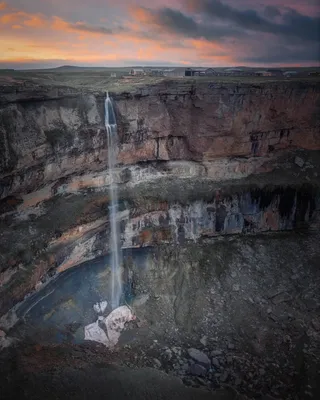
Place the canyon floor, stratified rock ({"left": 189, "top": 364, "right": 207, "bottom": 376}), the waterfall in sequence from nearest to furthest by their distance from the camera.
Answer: the canyon floor
stratified rock ({"left": 189, "top": 364, "right": 207, "bottom": 376})
the waterfall

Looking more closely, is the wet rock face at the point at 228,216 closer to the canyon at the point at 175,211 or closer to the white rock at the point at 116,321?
the canyon at the point at 175,211

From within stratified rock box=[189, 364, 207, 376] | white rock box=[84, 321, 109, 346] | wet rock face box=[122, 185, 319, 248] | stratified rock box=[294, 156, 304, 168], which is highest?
stratified rock box=[294, 156, 304, 168]

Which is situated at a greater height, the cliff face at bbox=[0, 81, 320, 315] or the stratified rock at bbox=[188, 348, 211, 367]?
the cliff face at bbox=[0, 81, 320, 315]

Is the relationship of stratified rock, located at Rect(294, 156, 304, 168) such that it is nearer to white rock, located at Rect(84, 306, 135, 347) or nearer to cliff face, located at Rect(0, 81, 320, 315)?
cliff face, located at Rect(0, 81, 320, 315)

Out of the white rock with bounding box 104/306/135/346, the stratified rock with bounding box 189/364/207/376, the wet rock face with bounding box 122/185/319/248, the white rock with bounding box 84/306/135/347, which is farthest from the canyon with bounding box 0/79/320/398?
the stratified rock with bounding box 189/364/207/376

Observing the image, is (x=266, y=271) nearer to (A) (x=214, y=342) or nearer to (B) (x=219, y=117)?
(A) (x=214, y=342)

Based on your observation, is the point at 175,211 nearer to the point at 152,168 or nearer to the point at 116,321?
the point at 152,168
